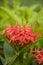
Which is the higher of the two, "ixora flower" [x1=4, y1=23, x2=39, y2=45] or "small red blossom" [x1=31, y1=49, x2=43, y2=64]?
"ixora flower" [x1=4, y1=23, x2=39, y2=45]

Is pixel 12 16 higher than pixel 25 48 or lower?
higher

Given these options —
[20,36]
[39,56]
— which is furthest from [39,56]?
[20,36]

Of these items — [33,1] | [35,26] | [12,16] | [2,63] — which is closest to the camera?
[2,63]

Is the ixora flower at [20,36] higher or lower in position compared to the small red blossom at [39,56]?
higher

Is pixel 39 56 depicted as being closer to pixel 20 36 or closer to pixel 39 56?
pixel 39 56

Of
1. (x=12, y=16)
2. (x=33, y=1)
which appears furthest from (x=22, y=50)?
(x=33, y=1)

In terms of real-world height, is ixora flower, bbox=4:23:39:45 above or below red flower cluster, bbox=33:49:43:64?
above

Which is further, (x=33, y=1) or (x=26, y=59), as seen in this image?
(x=33, y=1)

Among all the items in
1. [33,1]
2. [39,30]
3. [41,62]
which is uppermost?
[33,1]

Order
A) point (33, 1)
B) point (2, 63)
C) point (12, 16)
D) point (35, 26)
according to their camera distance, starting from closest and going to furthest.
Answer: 1. point (2, 63)
2. point (35, 26)
3. point (12, 16)
4. point (33, 1)

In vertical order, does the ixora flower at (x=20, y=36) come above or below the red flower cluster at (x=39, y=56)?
above

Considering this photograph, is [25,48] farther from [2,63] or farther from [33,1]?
[33,1]
